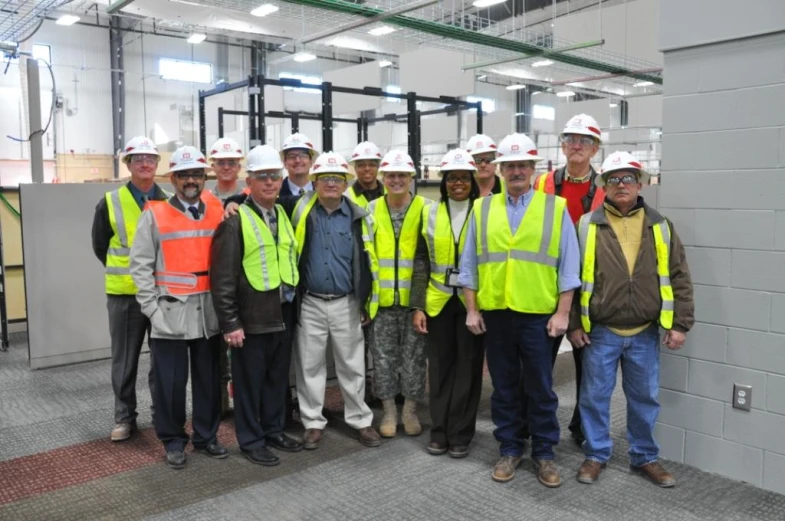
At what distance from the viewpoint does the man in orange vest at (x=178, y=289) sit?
3.14 metres

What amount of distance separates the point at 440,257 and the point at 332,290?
0.59 m

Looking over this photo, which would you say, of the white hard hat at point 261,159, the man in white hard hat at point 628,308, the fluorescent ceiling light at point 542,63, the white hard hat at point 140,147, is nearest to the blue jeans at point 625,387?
the man in white hard hat at point 628,308

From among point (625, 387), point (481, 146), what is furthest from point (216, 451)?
point (481, 146)

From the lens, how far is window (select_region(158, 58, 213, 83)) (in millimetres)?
15117

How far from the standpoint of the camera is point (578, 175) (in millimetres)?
3371

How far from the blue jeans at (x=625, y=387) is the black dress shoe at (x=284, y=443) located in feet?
4.83

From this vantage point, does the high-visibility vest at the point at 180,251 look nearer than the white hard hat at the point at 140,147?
Yes

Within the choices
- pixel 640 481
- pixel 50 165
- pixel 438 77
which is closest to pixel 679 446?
pixel 640 481

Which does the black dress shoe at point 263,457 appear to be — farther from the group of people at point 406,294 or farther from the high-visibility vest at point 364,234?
the high-visibility vest at point 364,234

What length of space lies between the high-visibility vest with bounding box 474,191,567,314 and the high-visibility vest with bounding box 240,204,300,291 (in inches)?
39.5

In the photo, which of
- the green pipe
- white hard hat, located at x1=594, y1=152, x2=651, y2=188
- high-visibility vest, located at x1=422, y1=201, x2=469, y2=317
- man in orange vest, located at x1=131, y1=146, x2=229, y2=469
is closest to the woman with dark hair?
high-visibility vest, located at x1=422, y1=201, x2=469, y2=317

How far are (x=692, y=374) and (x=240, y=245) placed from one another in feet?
7.52

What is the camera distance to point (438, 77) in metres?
8.67

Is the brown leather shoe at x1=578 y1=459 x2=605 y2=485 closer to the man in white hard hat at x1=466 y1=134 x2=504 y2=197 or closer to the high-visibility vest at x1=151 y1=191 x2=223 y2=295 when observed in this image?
the man in white hard hat at x1=466 y1=134 x2=504 y2=197
